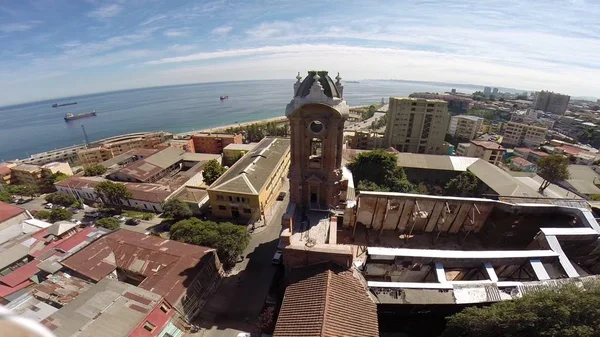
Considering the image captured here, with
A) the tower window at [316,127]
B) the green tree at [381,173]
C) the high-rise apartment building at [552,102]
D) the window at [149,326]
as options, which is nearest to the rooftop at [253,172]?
the green tree at [381,173]

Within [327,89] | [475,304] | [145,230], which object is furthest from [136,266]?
[475,304]

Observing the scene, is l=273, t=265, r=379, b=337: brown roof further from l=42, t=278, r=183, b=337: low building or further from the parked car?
the parked car

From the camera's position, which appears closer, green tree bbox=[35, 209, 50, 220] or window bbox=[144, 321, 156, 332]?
window bbox=[144, 321, 156, 332]

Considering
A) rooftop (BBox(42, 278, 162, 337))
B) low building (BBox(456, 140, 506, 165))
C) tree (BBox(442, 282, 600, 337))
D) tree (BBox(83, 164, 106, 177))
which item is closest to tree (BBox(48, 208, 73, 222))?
tree (BBox(83, 164, 106, 177))

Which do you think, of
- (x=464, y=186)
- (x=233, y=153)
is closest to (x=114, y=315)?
(x=233, y=153)

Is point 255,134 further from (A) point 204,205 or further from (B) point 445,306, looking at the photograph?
(B) point 445,306
